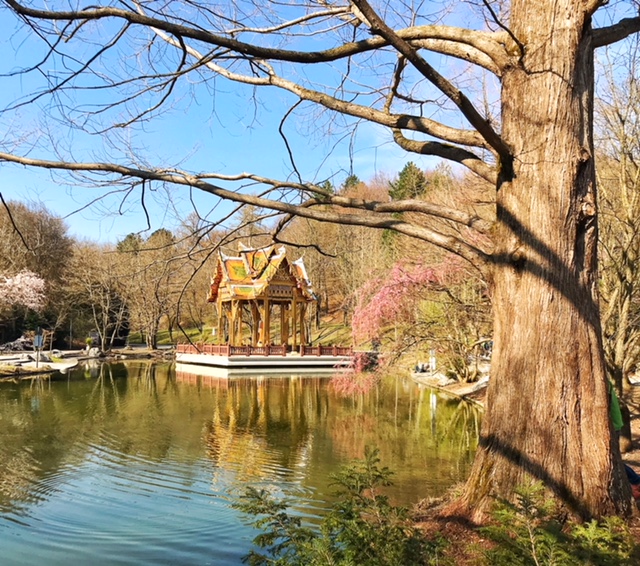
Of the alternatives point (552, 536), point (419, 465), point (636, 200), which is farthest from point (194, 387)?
point (552, 536)

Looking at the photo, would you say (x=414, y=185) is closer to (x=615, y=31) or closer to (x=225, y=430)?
(x=225, y=430)

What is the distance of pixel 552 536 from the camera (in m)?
2.04

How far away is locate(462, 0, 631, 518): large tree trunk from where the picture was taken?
123 inches

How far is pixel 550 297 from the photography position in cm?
321

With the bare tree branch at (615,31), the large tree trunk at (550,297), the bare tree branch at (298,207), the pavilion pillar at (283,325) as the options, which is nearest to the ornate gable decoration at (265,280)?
the pavilion pillar at (283,325)

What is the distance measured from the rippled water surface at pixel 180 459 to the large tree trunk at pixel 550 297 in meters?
2.50

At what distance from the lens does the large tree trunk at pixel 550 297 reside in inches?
123

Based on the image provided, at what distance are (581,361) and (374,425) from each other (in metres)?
7.91

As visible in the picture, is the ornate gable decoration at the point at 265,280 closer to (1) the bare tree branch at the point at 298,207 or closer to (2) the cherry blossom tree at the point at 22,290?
(2) the cherry blossom tree at the point at 22,290

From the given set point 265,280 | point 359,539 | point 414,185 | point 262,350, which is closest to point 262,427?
point 414,185

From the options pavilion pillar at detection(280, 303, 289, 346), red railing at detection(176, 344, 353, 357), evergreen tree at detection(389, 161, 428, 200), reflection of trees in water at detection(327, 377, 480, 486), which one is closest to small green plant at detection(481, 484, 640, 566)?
evergreen tree at detection(389, 161, 428, 200)

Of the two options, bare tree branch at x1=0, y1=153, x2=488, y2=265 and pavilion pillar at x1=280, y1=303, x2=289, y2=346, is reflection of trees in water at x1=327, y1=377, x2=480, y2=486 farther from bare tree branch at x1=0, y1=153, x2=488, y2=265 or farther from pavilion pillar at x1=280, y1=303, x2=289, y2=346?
pavilion pillar at x1=280, y1=303, x2=289, y2=346

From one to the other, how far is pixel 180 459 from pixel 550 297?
6.25 meters

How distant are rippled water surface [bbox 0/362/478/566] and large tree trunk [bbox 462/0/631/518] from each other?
2503 mm
